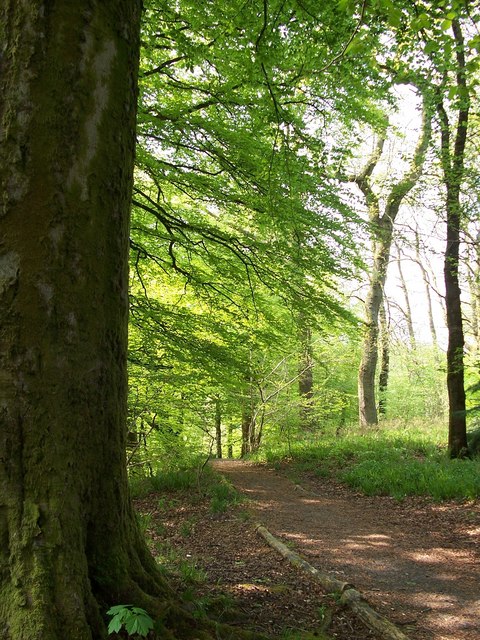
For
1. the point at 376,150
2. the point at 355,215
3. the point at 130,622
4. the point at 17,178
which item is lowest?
the point at 130,622

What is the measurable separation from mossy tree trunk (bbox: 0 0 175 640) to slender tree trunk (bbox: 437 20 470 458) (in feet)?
29.5

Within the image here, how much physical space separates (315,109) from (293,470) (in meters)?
8.40

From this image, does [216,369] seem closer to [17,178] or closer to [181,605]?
[181,605]

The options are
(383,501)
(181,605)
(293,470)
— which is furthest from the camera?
(293,470)

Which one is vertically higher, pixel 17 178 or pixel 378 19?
pixel 378 19

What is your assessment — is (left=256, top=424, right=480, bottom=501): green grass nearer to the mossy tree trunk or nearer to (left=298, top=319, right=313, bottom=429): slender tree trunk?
(left=298, top=319, right=313, bottom=429): slender tree trunk

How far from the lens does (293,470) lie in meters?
11.7

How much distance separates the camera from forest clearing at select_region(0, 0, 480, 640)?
2115 mm

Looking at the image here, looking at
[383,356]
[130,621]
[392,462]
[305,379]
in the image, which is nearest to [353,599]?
[130,621]

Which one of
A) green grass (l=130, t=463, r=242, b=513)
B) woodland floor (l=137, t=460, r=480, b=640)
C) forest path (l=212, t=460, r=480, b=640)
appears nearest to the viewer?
woodland floor (l=137, t=460, r=480, b=640)

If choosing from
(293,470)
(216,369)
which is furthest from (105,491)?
(293,470)

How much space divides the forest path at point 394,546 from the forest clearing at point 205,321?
43 millimetres

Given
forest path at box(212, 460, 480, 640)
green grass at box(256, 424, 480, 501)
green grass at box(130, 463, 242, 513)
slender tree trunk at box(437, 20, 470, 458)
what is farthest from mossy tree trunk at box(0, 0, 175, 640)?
slender tree trunk at box(437, 20, 470, 458)

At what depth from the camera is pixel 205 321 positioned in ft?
26.5
